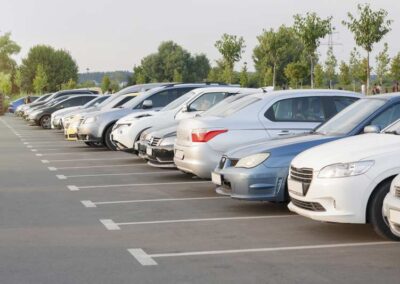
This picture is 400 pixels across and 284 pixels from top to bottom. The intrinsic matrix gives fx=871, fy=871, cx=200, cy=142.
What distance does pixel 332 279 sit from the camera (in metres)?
6.96

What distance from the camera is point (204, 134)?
495 inches

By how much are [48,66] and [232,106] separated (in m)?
96.3

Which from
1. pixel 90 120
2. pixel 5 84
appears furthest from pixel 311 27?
pixel 5 84

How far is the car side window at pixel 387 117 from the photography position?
10.5 metres

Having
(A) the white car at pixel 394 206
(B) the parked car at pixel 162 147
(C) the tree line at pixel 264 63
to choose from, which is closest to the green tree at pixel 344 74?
(C) the tree line at pixel 264 63

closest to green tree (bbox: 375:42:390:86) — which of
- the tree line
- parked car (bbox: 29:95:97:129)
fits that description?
→ the tree line

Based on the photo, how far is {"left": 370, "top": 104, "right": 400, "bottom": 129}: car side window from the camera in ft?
34.3

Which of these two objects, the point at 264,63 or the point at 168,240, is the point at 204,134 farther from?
the point at 264,63

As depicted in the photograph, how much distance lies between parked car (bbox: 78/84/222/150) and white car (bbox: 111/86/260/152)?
155 cm

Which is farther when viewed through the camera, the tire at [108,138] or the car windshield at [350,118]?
the tire at [108,138]

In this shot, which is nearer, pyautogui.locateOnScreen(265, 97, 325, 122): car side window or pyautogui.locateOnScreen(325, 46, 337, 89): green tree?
pyautogui.locateOnScreen(265, 97, 325, 122): car side window

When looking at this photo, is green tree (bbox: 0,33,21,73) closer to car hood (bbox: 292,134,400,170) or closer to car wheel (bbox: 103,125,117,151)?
car wheel (bbox: 103,125,117,151)

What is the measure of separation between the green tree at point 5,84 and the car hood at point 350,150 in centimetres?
Answer: 9505

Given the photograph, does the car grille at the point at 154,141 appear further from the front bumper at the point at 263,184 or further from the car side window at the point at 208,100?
the front bumper at the point at 263,184
